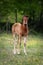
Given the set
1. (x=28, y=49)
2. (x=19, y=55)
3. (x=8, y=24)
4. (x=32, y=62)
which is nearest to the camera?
(x=32, y=62)

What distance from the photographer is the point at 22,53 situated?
3438 millimetres

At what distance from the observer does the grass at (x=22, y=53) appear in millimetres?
3095

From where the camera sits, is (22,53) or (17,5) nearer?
(17,5)

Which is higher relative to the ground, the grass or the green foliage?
the green foliage

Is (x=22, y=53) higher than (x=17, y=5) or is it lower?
lower

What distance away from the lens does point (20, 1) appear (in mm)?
3080

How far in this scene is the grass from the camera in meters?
3.09

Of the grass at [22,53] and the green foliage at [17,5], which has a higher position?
the green foliage at [17,5]

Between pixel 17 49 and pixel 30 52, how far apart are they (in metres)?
0.17

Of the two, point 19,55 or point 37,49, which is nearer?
point 19,55

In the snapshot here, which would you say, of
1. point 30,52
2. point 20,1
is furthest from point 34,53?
point 20,1

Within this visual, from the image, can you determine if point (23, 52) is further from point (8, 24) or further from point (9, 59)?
point (8, 24)

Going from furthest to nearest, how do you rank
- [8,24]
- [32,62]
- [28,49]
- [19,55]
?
[8,24], [28,49], [19,55], [32,62]

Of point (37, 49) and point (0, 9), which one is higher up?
point (0, 9)
